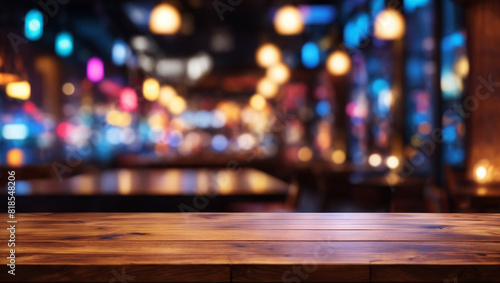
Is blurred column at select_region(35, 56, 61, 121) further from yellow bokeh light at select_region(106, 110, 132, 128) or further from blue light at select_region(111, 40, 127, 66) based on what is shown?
yellow bokeh light at select_region(106, 110, 132, 128)

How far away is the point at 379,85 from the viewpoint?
8383 millimetres

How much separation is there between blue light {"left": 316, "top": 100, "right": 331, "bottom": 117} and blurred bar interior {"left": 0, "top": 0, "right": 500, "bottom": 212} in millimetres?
59

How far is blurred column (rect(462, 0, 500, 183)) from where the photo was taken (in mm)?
4324

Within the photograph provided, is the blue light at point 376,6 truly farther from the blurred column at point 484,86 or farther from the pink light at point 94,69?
the pink light at point 94,69

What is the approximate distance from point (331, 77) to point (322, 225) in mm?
9097

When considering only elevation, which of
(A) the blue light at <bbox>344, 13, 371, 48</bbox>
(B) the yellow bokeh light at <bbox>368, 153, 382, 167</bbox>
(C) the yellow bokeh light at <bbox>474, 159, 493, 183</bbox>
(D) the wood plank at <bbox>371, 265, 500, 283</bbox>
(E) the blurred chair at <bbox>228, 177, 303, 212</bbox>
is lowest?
(D) the wood plank at <bbox>371, 265, 500, 283</bbox>

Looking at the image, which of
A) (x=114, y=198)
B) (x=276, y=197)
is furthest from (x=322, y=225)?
(x=114, y=198)

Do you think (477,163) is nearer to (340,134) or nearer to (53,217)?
(53,217)

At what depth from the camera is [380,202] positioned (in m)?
4.95

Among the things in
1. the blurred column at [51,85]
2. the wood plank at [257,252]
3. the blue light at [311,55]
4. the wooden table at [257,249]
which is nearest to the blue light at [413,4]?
the blue light at [311,55]

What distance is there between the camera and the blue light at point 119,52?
11.3m

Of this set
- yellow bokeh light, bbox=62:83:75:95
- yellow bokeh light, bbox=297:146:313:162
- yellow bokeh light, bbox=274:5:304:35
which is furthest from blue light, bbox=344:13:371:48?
yellow bokeh light, bbox=62:83:75:95

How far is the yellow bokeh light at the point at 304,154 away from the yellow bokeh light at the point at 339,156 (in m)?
2.78

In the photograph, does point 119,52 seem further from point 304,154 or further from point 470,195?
point 470,195
